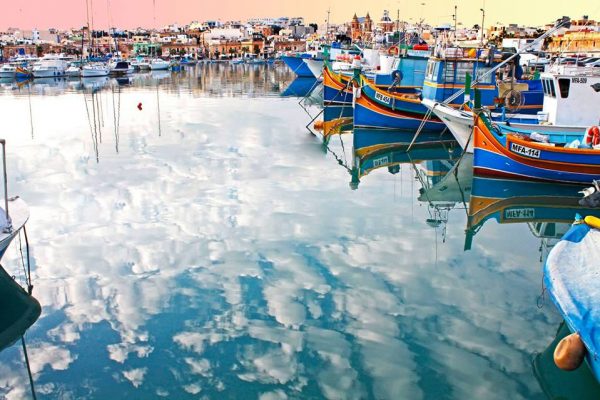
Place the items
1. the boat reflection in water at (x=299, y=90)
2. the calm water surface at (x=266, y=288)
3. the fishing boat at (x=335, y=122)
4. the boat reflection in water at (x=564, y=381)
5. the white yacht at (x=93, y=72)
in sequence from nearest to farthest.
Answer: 1. the boat reflection in water at (x=564, y=381)
2. the calm water surface at (x=266, y=288)
3. the fishing boat at (x=335, y=122)
4. the boat reflection in water at (x=299, y=90)
5. the white yacht at (x=93, y=72)

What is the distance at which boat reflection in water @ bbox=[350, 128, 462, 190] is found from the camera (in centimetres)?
1563

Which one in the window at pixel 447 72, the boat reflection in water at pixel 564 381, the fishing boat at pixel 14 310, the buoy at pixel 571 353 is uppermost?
the window at pixel 447 72

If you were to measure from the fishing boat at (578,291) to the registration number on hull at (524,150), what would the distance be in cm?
596

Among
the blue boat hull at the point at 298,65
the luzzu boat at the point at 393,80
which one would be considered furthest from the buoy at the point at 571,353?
the blue boat hull at the point at 298,65

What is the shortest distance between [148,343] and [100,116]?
66.1 ft

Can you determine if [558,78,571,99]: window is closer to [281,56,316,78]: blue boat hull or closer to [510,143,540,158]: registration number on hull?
[510,143,540,158]: registration number on hull

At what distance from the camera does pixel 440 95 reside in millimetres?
19688

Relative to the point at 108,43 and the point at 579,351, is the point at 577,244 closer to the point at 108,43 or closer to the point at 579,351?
the point at 579,351

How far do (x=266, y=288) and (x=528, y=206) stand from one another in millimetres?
6451

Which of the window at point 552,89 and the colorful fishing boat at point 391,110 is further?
the colorful fishing boat at point 391,110

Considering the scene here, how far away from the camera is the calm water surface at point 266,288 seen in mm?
5715

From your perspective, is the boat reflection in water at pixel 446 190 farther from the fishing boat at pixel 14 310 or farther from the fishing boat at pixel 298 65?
the fishing boat at pixel 298 65

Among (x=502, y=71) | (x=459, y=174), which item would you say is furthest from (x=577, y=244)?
(x=502, y=71)

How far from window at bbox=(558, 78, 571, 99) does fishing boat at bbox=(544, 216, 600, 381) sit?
30.5 ft
